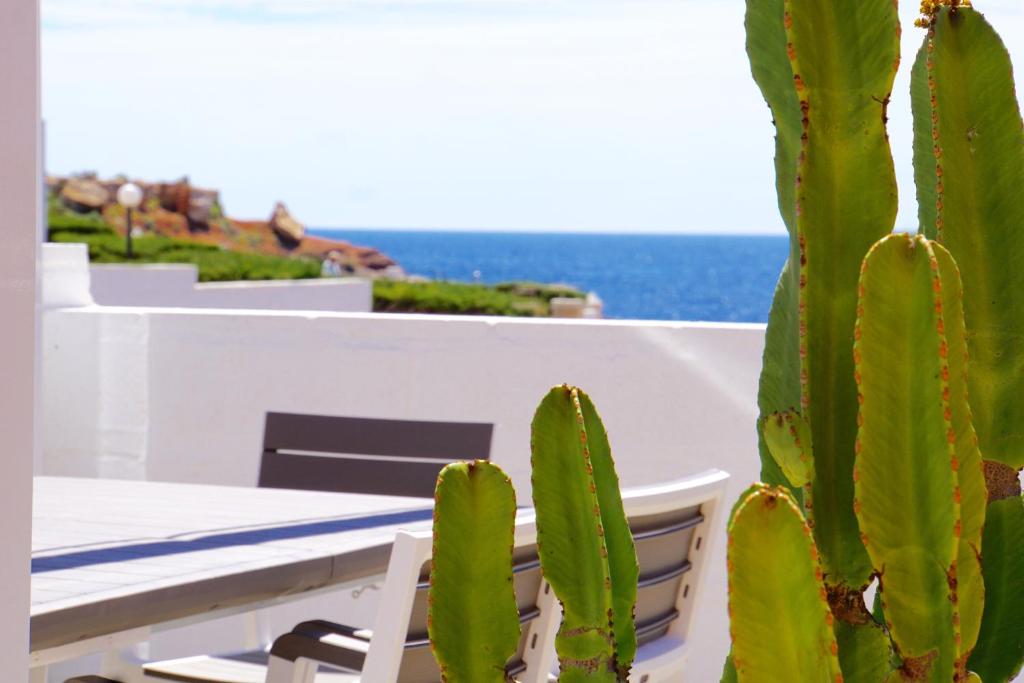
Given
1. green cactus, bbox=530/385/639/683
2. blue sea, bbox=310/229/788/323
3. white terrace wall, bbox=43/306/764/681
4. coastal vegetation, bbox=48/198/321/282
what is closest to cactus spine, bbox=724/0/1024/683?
green cactus, bbox=530/385/639/683

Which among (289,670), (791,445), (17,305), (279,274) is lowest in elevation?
(279,274)

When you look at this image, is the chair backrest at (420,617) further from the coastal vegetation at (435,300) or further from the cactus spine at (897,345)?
the coastal vegetation at (435,300)

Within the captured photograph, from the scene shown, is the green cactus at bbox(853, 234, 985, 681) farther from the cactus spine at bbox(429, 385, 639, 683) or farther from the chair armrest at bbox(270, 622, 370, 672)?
the chair armrest at bbox(270, 622, 370, 672)

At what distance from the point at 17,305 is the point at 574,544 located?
514 mm

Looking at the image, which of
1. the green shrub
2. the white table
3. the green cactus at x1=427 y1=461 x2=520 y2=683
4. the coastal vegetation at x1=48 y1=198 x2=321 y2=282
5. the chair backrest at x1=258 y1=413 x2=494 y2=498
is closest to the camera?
the green cactus at x1=427 y1=461 x2=520 y2=683

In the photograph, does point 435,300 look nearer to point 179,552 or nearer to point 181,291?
point 181,291

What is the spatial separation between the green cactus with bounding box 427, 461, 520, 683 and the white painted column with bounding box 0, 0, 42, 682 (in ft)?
1.10

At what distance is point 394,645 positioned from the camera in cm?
185

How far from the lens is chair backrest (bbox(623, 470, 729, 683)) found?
2.21 metres

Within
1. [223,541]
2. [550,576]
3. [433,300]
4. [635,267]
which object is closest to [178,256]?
[433,300]

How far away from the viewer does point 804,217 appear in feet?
4.14

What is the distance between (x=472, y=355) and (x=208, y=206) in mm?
40137

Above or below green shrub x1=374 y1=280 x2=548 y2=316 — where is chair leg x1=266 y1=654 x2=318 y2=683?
above

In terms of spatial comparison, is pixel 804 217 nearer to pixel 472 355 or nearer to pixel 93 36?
pixel 472 355
